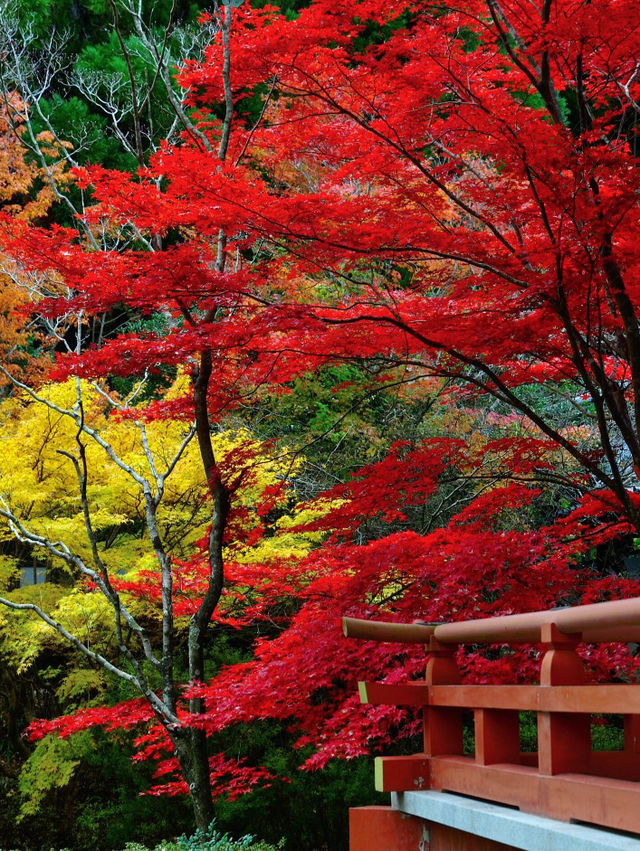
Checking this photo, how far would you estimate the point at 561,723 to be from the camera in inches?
93.2

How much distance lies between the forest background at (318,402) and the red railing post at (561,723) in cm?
222

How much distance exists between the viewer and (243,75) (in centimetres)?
617

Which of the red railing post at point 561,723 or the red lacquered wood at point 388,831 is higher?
the red railing post at point 561,723

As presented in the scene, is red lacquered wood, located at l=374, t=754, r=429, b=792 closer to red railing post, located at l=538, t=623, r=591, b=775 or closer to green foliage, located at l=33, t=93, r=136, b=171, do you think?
red railing post, located at l=538, t=623, r=591, b=775

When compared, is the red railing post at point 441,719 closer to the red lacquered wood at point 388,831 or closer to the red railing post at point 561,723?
the red lacquered wood at point 388,831

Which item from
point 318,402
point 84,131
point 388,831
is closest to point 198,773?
point 388,831

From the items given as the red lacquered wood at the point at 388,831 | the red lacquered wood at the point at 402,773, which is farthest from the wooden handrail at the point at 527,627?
the red lacquered wood at the point at 388,831

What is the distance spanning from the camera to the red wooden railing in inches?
83.7

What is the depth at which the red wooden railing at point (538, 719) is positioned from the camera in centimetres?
213

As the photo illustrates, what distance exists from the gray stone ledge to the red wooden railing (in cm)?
4

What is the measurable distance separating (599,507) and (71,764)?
23.4ft

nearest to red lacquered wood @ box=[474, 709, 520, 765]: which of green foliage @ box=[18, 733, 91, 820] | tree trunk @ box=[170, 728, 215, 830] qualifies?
tree trunk @ box=[170, 728, 215, 830]

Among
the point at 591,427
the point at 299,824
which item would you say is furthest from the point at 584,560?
the point at 299,824

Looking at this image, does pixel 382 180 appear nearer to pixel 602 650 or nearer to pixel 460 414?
pixel 602 650
